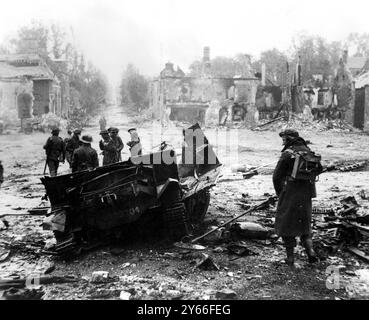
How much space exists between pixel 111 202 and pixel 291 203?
251cm

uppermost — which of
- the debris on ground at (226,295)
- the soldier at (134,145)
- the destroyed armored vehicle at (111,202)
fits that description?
the soldier at (134,145)

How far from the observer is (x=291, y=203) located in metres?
5.52

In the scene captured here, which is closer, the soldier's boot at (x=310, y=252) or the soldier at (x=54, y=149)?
the soldier's boot at (x=310, y=252)

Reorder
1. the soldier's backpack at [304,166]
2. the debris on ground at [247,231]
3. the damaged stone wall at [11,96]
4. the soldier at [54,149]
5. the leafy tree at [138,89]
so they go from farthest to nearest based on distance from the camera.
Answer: the leafy tree at [138,89] → the damaged stone wall at [11,96] → the soldier at [54,149] → the debris on ground at [247,231] → the soldier's backpack at [304,166]

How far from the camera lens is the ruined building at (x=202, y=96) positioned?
45.7 meters

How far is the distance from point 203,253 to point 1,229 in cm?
417

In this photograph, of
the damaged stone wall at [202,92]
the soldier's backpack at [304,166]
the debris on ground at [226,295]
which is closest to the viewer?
the debris on ground at [226,295]

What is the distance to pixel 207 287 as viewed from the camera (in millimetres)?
4965

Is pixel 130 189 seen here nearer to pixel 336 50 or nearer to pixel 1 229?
pixel 1 229

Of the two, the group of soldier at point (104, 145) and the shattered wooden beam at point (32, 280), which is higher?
the group of soldier at point (104, 145)

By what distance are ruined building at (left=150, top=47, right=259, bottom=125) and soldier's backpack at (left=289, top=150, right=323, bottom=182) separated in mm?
40025

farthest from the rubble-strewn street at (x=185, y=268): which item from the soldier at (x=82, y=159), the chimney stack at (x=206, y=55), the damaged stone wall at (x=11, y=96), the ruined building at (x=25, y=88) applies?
the chimney stack at (x=206, y=55)

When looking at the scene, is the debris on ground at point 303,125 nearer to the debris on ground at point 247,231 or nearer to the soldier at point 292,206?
the debris on ground at point 247,231
